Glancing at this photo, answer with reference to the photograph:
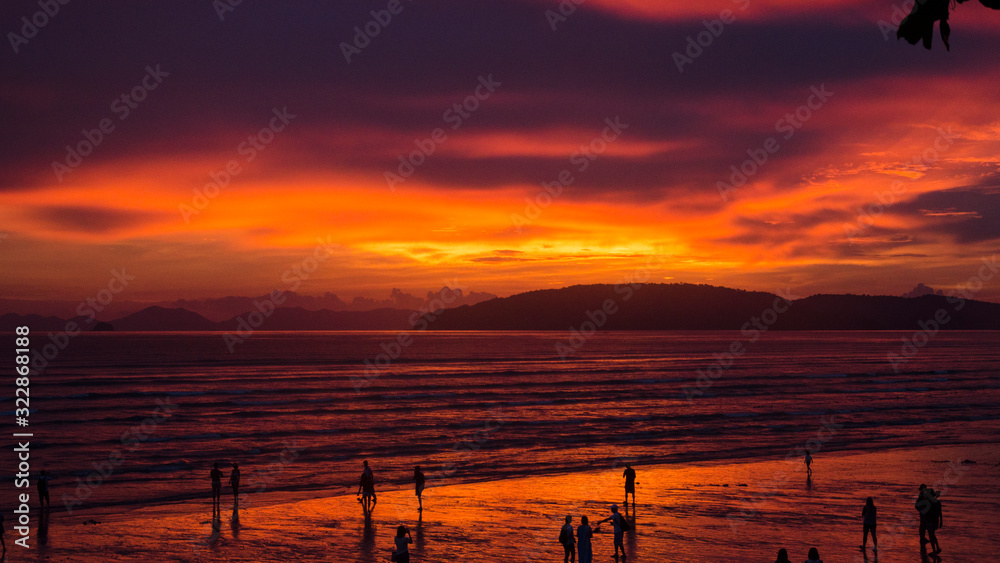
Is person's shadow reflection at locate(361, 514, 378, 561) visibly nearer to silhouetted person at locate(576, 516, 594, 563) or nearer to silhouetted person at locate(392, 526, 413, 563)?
silhouetted person at locate(392, 526, 413, 563)

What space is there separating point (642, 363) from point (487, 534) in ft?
348

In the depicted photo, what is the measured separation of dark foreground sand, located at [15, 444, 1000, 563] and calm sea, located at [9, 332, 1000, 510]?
3962mm

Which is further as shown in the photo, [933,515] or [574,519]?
[574,519]

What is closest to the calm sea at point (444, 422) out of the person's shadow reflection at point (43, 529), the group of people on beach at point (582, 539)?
the person's shadow reflection at point (43, 529)

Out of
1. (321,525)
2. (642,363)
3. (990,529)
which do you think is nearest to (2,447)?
(321,525)

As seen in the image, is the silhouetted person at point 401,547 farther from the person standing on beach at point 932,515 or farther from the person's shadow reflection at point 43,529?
the person standing on beach at point 932,515

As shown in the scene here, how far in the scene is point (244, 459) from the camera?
38594 mm

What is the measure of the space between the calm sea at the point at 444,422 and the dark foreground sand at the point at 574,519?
396 centimetres

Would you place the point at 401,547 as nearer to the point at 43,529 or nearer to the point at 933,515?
the point at 933,515

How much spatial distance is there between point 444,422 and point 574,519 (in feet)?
98.9

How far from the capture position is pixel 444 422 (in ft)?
174

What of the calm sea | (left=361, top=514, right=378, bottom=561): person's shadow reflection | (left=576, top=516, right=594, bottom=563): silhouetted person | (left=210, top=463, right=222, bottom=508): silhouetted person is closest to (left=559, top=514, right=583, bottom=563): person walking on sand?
(left=576, top=516, right=594, bottom=563): silhouetted person

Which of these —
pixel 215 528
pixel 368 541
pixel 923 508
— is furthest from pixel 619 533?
pixel 215 528

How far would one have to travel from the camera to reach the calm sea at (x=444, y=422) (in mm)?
34594
